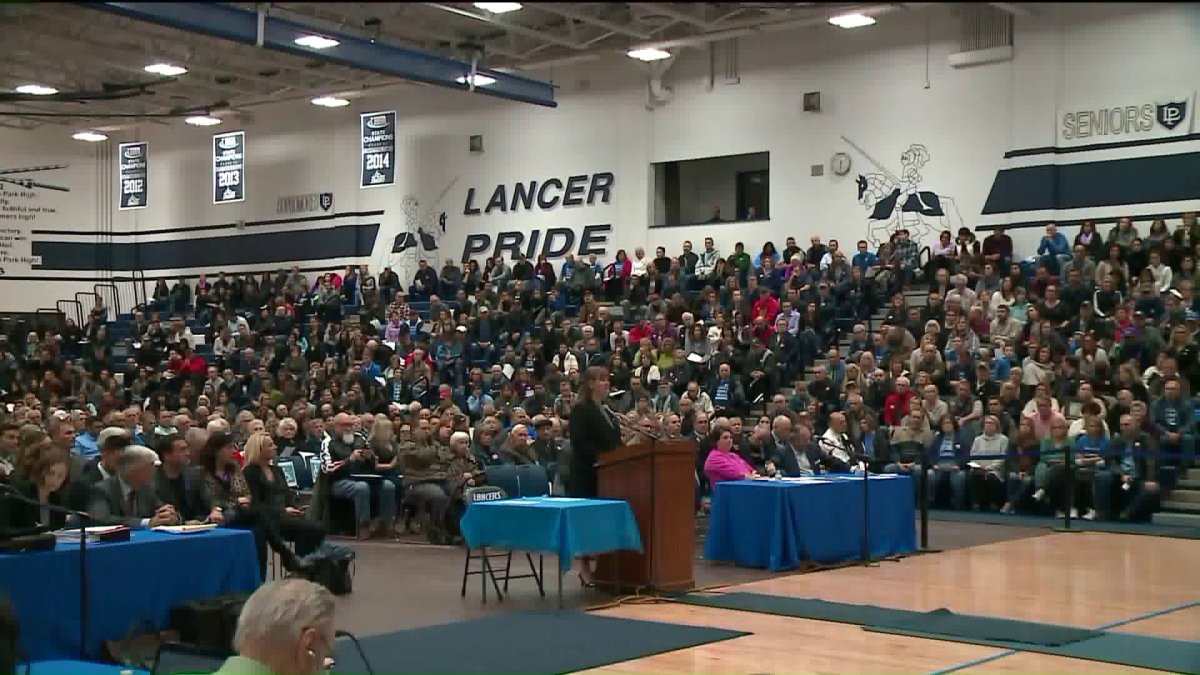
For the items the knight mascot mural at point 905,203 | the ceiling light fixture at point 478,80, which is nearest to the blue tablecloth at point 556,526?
the ceiling light fixture at point 478,80

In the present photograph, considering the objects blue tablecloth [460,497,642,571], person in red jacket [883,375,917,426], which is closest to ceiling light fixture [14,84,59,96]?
person in red jacket [883,375,917,426]

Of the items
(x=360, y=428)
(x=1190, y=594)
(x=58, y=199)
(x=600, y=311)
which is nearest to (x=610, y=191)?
(x=600, y=311)

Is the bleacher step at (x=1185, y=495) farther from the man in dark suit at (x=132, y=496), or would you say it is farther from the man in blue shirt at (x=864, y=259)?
the man in dark suit at (x=132, y=496)

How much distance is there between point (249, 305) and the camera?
28.4m

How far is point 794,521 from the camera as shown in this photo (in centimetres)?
1080

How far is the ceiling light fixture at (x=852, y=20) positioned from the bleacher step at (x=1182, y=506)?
8.17m

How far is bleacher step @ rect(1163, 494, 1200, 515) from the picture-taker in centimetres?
1430

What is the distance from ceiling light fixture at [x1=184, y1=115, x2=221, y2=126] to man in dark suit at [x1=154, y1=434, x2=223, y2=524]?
20985mm

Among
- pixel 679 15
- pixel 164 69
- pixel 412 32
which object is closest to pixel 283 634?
pixel 679 15

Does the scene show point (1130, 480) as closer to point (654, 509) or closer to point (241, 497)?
point (654, 509)

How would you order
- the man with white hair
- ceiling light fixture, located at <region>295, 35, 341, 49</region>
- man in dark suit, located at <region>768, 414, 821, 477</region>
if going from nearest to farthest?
the man with white hair < man in dark suit, located at <region>768, 414, 821, 477</region> < ceiling light fixture, located at <region>295, 35, 341, 49</region>

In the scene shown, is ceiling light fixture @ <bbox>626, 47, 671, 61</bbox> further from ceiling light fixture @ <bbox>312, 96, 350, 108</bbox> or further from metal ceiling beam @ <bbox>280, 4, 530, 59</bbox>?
ceiling light fixture @ <bbox>312, 96, 350, 108</bbox>

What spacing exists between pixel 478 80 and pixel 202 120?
1005 cm

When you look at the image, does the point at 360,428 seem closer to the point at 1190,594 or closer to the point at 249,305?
the point at 1190,594
